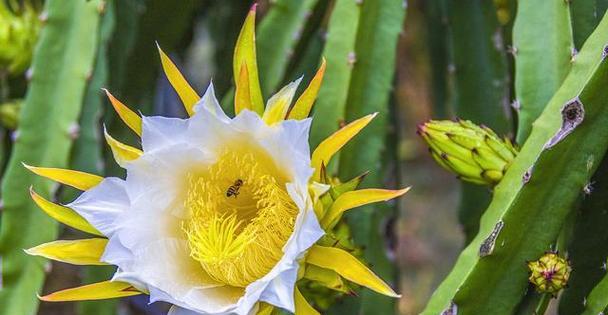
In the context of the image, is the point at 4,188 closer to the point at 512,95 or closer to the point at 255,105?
the point at 255,105

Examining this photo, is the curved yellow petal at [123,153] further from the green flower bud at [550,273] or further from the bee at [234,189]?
the green flower bud at [550,273]

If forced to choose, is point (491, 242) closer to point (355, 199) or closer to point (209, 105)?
point (355, 199)

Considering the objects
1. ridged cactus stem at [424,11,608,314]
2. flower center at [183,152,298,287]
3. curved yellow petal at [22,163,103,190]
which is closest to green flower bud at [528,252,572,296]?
ridged cactus stem at [424,11,608,314]

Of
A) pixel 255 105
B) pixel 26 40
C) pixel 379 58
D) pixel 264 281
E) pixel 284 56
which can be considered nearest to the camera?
pixel 264 281

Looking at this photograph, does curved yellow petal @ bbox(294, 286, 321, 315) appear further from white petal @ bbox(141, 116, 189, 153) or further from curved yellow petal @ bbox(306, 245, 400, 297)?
white petal @ bbox(141, 116, 189, 153)

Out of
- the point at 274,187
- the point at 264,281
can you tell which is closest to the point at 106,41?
the point at 274,187
